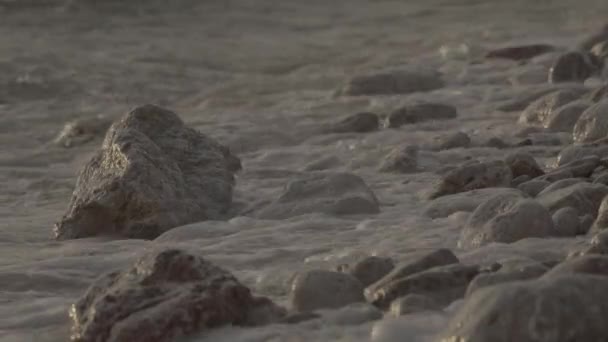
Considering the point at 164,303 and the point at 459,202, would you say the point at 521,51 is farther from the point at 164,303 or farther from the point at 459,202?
the point at 164,303

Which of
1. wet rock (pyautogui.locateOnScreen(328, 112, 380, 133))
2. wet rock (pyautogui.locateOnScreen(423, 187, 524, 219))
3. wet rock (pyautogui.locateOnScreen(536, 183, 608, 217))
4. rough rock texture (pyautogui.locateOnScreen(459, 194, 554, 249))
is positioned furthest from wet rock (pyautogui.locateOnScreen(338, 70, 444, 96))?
rough rock texture (pyautogui.locateOnScreen(459, 194, 554, 249))

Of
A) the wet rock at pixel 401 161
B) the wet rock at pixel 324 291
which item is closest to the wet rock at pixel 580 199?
the wet rock at pixel 324 291

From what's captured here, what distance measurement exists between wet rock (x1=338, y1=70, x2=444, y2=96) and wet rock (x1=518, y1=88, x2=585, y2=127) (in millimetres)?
944

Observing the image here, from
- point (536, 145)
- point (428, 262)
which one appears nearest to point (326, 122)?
point (536, 145)

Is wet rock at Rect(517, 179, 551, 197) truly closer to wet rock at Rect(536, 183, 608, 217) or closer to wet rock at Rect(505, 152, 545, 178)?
wet rock at Rect(505, 152, 545, 178)

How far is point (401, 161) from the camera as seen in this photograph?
4.13 metres

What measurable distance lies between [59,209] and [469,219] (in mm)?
1488

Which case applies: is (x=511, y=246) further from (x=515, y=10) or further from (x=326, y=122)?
(x=515, y=10)

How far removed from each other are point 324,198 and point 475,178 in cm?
41

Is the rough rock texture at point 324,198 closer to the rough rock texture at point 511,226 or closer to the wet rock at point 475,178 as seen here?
the wet rock at point 475,178

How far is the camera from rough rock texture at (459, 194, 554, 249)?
2.90 m

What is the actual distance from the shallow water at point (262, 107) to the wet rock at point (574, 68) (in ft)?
0.32

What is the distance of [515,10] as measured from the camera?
8.46 meters

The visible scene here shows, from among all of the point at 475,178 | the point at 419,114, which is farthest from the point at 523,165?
the point at 419,114
